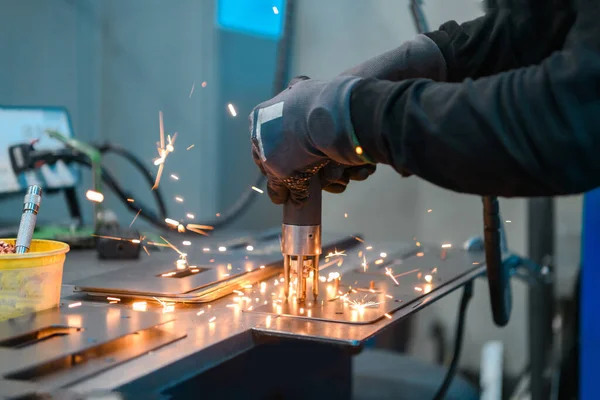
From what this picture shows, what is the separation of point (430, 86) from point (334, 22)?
1.75 metres

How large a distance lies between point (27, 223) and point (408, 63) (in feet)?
2.21

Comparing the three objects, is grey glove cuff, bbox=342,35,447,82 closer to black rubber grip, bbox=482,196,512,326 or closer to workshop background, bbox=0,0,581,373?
black rubber grip, bbox=482,196,512,326

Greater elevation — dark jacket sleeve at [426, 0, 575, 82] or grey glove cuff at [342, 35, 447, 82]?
dark jacket sleeve at [426, 0, 575, 82]

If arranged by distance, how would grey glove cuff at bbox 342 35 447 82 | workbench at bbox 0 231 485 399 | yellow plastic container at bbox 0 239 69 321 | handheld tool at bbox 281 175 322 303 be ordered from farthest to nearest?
grey glove cuff at bbox 342 35 447 82
handheld tool at bbox 281 175 322 303
yellow plastic container at bbox 0 239 69 321
workbench at bbox 0 231 485 399

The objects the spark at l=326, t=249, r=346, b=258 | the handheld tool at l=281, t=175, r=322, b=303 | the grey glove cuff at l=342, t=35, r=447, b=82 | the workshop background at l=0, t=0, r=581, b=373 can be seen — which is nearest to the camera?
the handheld tool at l=281, t=175, r=322, b=303

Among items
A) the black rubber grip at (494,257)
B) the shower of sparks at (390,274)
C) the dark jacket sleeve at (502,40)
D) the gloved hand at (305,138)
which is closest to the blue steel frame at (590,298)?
the black rubber grip at (494,257)

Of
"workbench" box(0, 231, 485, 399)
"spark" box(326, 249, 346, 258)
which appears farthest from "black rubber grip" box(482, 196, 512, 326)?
"spark" box(326, 249, 346, 258)

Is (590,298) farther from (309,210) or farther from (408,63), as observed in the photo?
(309,210)

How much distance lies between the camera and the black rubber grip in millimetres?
1273

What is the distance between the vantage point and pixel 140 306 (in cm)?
94

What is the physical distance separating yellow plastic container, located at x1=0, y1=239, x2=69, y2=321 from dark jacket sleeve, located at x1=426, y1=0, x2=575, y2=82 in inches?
29.8

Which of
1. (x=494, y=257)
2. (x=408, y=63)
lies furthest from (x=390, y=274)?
(x=408, y=63)

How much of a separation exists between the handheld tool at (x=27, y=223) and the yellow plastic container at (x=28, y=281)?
0.18 ft

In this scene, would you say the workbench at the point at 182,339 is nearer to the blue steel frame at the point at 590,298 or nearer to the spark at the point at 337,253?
the spark at the point at 337,253
